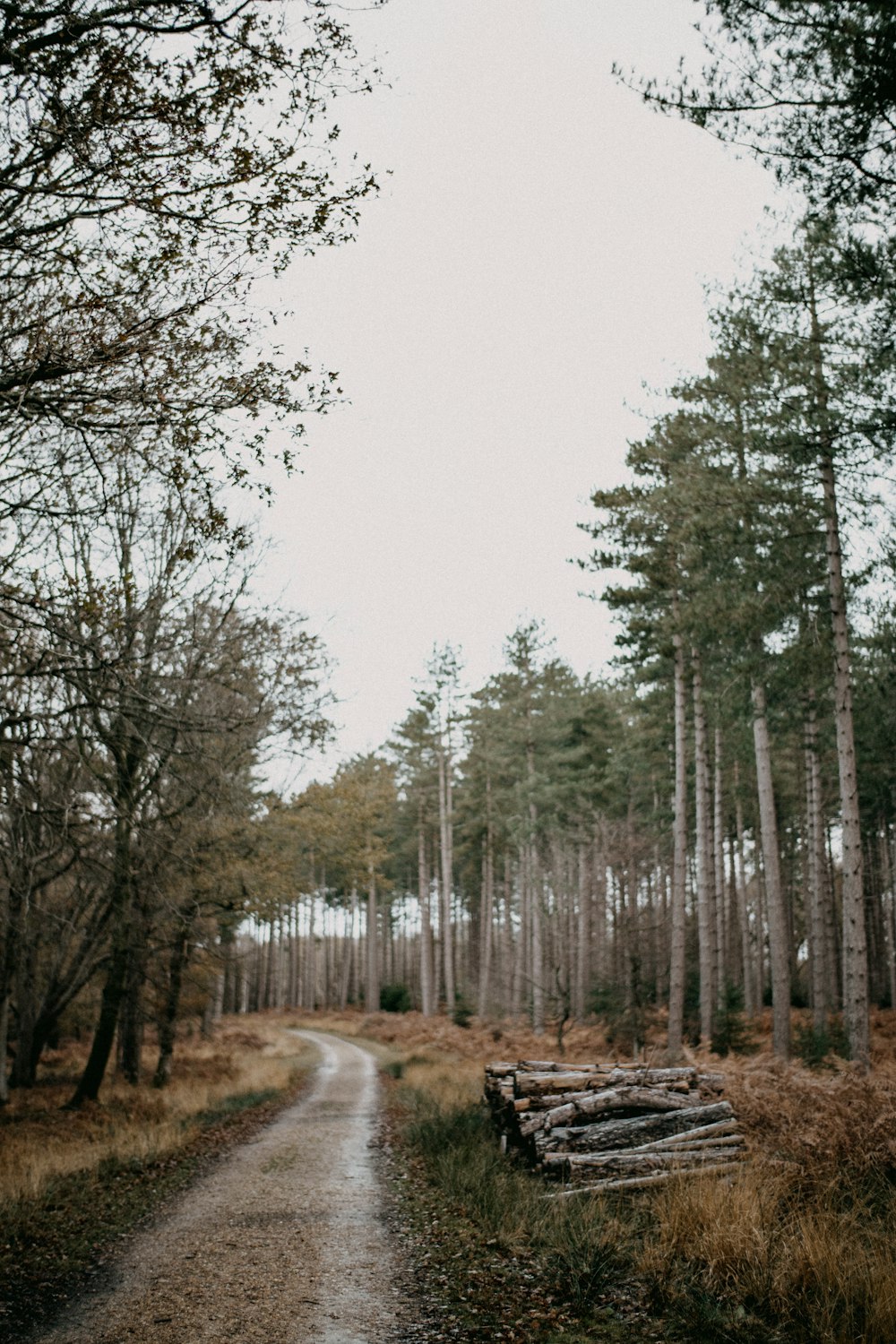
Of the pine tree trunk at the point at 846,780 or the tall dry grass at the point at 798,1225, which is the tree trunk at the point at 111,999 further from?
the pine tree trunk at the point at 846,780

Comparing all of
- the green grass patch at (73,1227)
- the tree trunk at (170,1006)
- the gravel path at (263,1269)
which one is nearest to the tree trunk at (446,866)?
the tree trunk at (170,1006)

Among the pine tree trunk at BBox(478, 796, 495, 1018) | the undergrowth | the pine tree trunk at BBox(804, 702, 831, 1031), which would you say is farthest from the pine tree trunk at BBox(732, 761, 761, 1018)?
the undergrowth

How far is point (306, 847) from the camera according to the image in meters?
19.2

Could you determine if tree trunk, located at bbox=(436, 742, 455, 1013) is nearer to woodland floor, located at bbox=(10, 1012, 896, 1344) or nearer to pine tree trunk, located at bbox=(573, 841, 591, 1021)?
pine tree trunk, located at bbox=(573, 841, 591, 1021)

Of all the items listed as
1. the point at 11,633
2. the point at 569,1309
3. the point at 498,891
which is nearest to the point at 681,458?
the point at 11,633

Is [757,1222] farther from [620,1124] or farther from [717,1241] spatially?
[620,1124]

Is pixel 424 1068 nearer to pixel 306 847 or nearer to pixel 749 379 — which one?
pixel 306 847

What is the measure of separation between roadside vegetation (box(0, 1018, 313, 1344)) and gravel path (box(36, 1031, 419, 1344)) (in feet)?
1.25

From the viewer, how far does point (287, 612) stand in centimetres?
1571

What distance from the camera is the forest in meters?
5.58

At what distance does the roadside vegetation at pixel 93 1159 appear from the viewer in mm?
6500

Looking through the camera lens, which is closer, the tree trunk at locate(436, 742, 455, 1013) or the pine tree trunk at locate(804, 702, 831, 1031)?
the pine tree trunk at locate(804, 702, 831, 1031)

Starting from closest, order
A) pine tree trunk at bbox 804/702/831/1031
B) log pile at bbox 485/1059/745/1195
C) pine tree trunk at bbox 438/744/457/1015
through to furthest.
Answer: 1. log pile at bbox 485/1059/745/1195
2. pine tree trunk at bbox 804/702/831/1031
3. pine tree trunk at bbox 438/744/457/1015

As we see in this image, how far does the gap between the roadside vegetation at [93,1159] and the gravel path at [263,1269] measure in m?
0.38
